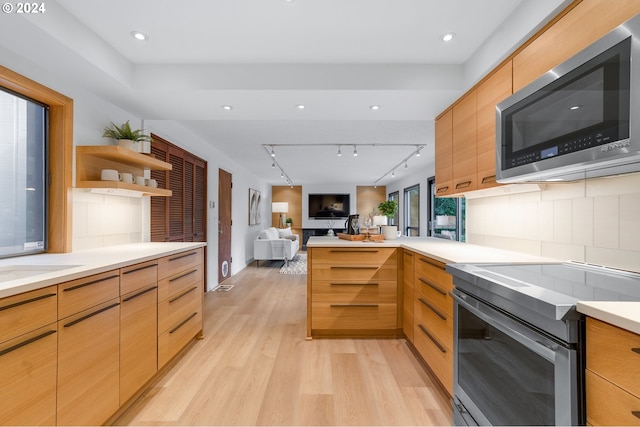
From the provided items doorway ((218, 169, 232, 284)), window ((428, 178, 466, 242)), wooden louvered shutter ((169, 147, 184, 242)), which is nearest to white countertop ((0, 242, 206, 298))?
wooden louvered shutter ((169, 147, 184, 242))

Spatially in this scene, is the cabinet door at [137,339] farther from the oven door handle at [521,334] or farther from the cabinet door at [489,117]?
the cabinet door at [489,117]

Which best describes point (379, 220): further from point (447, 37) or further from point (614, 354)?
point (614, 354)

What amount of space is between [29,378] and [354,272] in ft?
7.27

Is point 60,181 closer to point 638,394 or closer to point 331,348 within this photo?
point 331,348

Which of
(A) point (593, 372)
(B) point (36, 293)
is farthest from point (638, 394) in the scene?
(B) point (36, 293)

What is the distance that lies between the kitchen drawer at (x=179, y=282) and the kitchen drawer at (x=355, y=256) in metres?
1.10

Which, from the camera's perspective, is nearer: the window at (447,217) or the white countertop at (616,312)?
the white countertop at (616,312)

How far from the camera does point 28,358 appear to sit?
1.13 m

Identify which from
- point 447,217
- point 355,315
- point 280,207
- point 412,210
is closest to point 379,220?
point 355,315

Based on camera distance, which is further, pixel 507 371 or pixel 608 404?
pixel 507 371

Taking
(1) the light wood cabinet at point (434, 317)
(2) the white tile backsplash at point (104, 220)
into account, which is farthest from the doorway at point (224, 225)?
(1) the light wood cabinet at point (434, 317)

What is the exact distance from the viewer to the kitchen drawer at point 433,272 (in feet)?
6.03

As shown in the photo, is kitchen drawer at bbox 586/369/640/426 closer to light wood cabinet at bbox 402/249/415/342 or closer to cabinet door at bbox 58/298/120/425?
light wood cabinet at bbox 402/249/415/342

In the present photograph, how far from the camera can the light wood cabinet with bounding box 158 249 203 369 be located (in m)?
2.10
